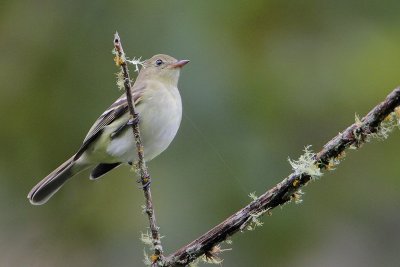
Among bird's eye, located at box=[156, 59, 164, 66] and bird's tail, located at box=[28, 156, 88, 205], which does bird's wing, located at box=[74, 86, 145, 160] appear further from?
bird's eye, located at box=[156, 59, 164, 66]

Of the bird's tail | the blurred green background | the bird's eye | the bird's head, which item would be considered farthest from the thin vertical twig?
the blurred green background

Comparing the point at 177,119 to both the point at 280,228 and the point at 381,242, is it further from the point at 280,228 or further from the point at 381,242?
the point at 381,242

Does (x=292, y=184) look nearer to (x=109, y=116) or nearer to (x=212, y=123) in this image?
(x=109, y=116)

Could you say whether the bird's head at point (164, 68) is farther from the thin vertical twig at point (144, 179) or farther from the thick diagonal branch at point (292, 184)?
the thick diagonal branch at point (292, 184)

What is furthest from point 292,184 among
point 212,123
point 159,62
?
point 212,123

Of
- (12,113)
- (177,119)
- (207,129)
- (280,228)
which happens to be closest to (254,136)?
(207,129)

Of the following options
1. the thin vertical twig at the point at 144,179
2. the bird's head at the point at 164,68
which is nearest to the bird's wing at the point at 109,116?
the bird's head at the point at 164,68
